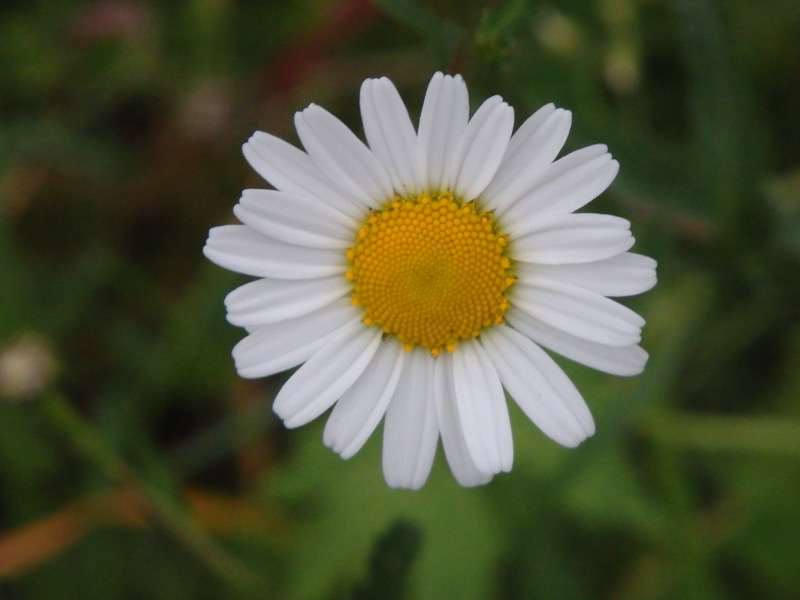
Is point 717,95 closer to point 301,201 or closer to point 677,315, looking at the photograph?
point 677,315

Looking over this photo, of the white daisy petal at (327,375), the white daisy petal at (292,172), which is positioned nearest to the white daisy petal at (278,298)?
the white daisy petal at (327,375)

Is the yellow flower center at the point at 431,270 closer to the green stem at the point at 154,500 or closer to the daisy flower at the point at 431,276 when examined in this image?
the daisy flower at the point at 431,276

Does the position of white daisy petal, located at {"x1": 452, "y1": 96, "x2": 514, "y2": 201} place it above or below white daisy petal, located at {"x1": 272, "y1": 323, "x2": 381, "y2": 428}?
above

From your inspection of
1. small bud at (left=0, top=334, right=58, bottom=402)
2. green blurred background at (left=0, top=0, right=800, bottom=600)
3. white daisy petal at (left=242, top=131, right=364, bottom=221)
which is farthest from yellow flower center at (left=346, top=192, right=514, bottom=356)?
small bud at (left=0, top=334, right=58, bottom=402)

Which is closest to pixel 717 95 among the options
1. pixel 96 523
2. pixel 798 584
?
pixel 798 584

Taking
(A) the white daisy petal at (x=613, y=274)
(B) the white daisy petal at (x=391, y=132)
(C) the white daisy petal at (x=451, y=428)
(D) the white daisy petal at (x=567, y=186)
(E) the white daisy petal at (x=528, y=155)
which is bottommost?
(C) the white daisy petal at (x=451, y=428)

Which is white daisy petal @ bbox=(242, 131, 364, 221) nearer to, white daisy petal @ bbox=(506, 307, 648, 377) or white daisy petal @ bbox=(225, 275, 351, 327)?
white daisy petal @ bbox=(225, 275, 351, 327)
